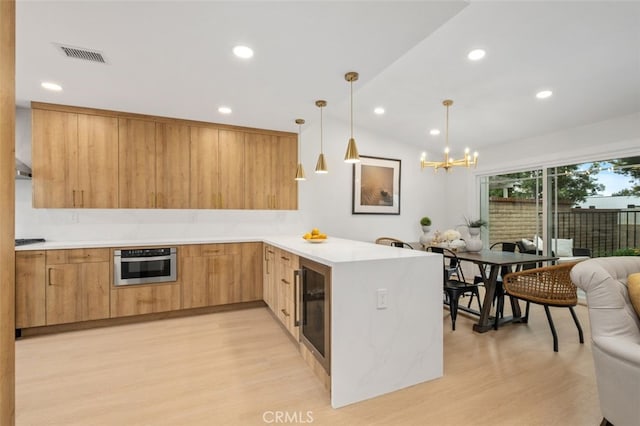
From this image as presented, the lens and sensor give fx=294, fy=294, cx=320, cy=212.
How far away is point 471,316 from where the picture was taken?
3.51 meters

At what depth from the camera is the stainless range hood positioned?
9.89 feet

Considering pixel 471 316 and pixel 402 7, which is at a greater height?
pixel 402 7

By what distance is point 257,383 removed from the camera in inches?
83.7

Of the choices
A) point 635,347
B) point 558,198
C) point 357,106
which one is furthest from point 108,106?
point 558,198

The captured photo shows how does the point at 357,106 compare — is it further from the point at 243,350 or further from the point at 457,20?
the point at 243,350

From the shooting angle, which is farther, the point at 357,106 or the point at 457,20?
the point at 357,106

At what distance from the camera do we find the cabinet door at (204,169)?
388 centimetres

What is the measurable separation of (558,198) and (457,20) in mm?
3451

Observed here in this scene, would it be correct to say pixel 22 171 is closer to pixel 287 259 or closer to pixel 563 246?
pixel 287 259

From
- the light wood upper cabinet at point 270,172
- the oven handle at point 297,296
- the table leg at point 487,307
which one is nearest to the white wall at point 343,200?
the light wood upper cabinet at point 270,172

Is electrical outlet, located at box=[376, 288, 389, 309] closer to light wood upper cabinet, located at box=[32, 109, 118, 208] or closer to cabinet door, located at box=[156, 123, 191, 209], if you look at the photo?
cabinet door, located at box=[156, 123, 191, 209]

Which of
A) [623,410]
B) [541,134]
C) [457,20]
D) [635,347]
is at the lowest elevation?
[623,410]

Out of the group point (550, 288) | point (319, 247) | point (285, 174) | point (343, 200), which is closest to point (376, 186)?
point (343, 200)

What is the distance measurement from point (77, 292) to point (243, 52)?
3.00m
